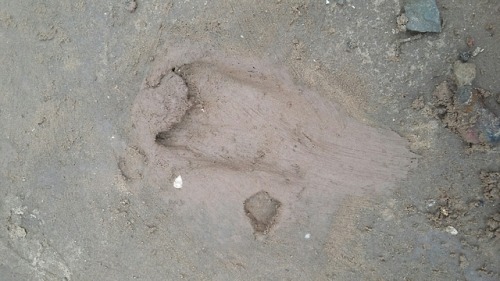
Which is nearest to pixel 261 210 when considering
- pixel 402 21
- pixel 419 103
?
pixel 419 103

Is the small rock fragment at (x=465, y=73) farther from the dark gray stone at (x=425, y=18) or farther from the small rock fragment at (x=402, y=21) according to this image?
the small rock fragment at (x=402, y=21)

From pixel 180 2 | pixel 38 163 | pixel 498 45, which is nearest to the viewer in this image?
pixel 498 45

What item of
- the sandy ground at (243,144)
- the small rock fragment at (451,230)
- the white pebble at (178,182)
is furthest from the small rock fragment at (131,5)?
the small rock fragment at (451,230)

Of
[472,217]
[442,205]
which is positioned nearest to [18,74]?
[442,205]

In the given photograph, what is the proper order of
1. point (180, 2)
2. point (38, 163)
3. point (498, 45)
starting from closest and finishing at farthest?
point (498, 45)
point (180, 2)
point (38, 163)

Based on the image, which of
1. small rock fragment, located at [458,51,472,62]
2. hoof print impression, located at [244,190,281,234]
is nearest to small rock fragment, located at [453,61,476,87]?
small rock fragment, located at [458,51,472,62]

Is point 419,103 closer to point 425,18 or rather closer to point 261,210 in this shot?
point 425,18

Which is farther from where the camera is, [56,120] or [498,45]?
[56,120]

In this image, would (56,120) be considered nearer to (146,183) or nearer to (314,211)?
(146,183)
